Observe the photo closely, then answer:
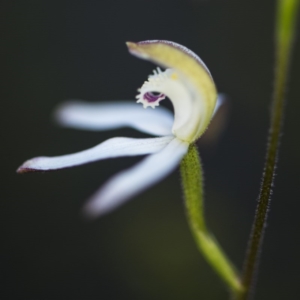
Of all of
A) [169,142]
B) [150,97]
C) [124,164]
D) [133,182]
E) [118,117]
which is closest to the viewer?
[133,182]

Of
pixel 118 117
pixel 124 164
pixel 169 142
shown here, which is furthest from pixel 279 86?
pixel 124 164

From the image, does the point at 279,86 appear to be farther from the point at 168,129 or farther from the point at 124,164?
the point at 124,164

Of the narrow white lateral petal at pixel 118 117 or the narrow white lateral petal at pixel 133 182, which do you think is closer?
the narrow white lateral petal at pixel 133 182

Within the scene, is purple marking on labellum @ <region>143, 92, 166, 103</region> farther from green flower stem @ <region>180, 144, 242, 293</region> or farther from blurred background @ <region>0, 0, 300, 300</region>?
blurred background @ <region>0, 0, 300, 300</region>

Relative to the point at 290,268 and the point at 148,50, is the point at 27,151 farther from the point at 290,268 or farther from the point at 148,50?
the point at 148,50

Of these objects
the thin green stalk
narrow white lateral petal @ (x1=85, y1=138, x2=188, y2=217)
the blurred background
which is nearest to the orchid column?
narrow white lateral petal @ (x1=85, y1=138, x2=188, y2=217)

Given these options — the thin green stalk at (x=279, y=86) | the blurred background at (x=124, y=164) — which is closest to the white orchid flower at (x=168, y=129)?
the thin green stalk at (x=279, y=86)

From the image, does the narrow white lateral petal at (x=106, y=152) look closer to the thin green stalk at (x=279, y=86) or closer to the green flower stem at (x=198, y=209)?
the green flower stem at (x=198, y=209)
